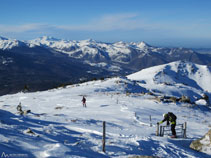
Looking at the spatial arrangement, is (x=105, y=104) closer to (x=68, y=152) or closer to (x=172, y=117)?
(x=172, y=117)

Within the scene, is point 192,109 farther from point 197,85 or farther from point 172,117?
point 197,85

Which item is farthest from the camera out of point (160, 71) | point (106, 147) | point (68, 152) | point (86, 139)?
point (160, 71)

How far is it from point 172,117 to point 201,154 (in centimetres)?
394

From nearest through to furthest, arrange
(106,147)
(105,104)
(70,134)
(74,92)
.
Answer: (106,147) → (70,134) → (105,104) → (74,92)

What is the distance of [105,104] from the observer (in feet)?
112

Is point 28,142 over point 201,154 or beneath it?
over

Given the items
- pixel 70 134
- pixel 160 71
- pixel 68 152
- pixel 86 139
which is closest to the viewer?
pixel 68 152

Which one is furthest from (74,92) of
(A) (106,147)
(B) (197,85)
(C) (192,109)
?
(B) (197,85)

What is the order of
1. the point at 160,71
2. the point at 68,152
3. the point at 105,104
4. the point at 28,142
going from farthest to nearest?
the point at 160,71, the point at 105,104, the point at 28,142, the point at 68,152

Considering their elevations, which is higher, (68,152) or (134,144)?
(68,152)

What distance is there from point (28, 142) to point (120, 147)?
5396 millimetres

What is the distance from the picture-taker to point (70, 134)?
1488cm

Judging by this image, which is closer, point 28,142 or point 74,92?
point 28,142

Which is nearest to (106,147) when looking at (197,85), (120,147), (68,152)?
(120,147)
